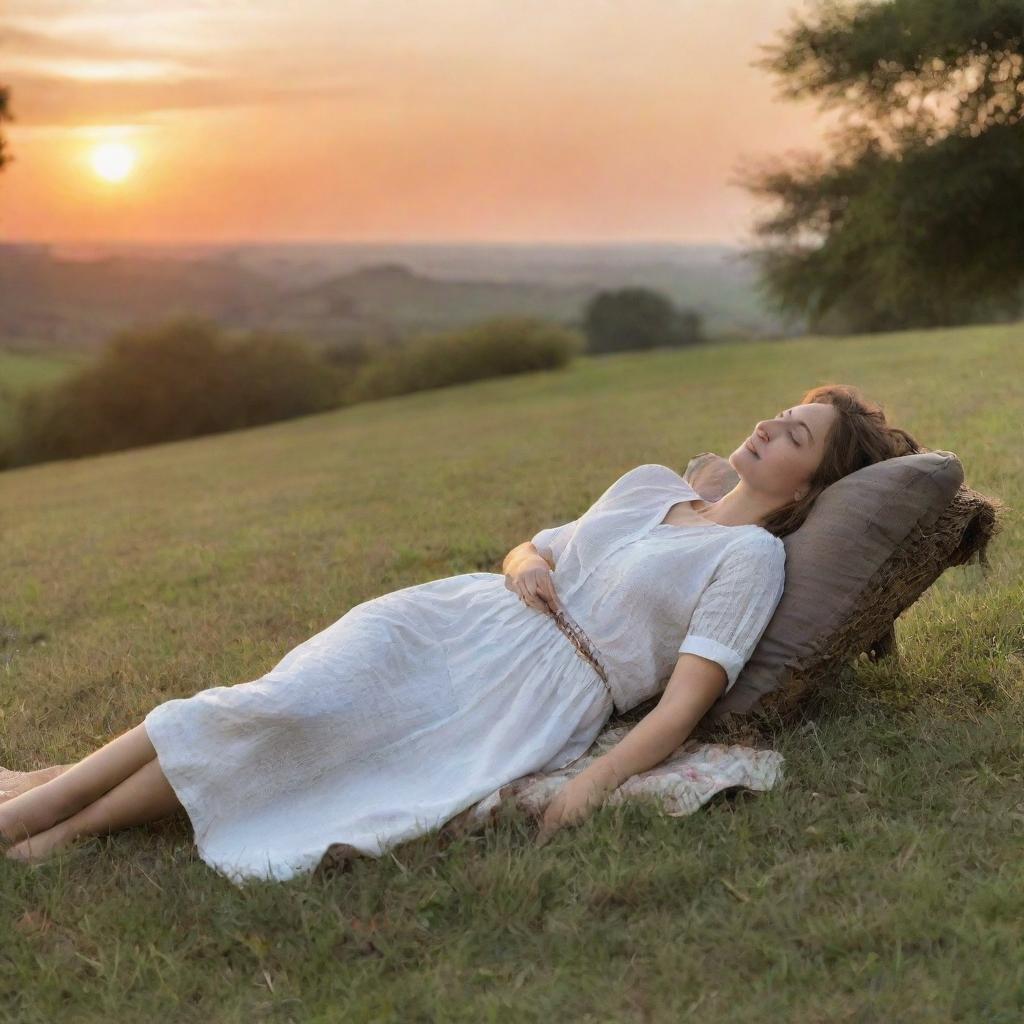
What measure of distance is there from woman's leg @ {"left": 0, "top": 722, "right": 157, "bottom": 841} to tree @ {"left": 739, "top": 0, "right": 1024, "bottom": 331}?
63.4ft

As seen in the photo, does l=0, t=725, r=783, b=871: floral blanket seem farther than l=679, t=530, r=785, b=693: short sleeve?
No

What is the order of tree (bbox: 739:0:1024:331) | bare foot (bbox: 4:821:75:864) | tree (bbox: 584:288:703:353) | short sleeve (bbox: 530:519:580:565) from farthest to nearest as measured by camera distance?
tree (bbox: 584:288:703:353) < tree (bbox: 739:0:1024:331) < short sleeve (bbox: 530:519:580:565) < bare foot (bbox: 4:821:75:864)

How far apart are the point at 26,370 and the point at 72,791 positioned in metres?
42.5

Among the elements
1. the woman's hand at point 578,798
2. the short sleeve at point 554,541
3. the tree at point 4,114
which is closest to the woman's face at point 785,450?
the short sleeve at point 554,541

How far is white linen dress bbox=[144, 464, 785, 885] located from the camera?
11.8ft

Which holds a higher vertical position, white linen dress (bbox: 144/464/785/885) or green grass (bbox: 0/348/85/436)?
white linen dress (bbox: 144/464/785/885)

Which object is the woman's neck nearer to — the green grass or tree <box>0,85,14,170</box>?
tree <box>0,85,14,170</box>

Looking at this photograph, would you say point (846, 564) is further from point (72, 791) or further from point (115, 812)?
point (72, 791)

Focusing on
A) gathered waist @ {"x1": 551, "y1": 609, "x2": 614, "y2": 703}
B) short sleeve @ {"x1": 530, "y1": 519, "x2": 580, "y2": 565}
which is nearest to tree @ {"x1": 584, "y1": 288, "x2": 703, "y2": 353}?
short sleeve @ {"x1": 530, "y1": 519, "x2": 580, "y2": 565}

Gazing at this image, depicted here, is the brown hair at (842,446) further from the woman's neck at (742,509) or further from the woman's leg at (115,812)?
the woman's leg at (115,812)

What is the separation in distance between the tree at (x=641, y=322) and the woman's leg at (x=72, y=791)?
42968 millimetres

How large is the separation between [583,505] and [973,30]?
1402cm

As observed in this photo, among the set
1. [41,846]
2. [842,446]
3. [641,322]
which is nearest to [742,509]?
[842,446]

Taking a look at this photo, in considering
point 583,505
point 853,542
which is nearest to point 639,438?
point 583,505
